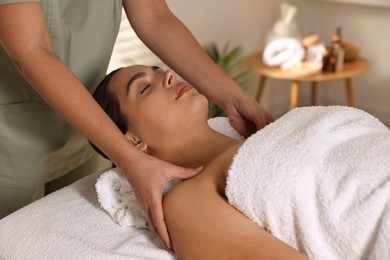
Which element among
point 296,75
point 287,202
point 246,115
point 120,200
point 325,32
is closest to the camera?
point 287,202

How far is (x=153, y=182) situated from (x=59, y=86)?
291 mm

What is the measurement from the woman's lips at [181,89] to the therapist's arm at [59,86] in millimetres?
249

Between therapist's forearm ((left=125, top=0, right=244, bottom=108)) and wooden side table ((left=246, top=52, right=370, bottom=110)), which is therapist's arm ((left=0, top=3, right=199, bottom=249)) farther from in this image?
wooden side table ((left=246, top=52, right=370, bottom=110))

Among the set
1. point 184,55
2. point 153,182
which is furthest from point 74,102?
point 184,55

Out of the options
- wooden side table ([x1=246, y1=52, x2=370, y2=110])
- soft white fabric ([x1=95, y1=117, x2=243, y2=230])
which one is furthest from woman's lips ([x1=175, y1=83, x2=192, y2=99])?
wooden side table ([x1=246, y1=52, x2=370, y2=110])

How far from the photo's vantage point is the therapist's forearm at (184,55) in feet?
5.61

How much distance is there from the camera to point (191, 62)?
1718 millimetres

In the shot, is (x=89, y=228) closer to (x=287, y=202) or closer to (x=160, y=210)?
(x=160, y=210)

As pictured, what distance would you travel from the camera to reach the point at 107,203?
1.48m

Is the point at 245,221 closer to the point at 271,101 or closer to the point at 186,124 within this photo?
the point at 186,124

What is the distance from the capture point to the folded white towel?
3395 millimetres

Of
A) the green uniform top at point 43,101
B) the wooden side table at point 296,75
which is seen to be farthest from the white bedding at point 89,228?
the wooden side table at point 296,75

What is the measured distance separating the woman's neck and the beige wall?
199 centimetres

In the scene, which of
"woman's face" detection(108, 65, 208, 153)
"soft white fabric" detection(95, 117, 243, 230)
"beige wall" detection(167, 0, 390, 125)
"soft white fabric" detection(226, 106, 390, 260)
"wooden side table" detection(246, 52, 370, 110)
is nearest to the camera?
"soft white fabric" detection(226, 106, 390, 260)
